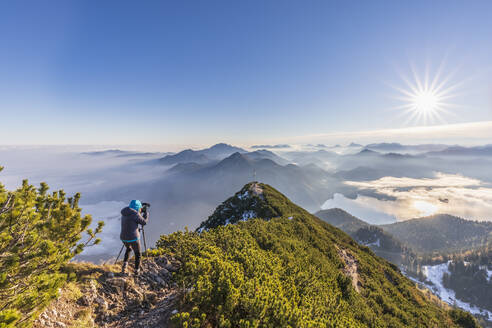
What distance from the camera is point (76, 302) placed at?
5977 millimetres

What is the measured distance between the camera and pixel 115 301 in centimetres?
668

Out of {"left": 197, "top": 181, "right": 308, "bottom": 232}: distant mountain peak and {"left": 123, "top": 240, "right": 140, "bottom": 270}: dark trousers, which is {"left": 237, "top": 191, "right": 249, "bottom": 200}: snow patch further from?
{"left": 123, "top": 240, "right": 140, "bottom": 270}: dark trousers

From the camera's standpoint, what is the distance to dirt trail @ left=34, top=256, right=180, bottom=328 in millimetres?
5469

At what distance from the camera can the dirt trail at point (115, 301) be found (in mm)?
5469

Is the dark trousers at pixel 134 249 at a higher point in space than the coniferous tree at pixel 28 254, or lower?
lower

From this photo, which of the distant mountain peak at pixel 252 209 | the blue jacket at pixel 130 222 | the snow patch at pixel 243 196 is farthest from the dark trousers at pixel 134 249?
the snow patch at pixel 243 196

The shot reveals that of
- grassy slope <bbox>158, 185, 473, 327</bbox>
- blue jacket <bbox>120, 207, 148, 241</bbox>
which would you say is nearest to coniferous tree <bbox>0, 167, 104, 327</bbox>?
blue jacket <bbox>120, 207, 148, 241</bbox>

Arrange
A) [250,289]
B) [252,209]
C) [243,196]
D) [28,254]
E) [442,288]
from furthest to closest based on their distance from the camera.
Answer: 1. [442,288]
2. [243,196]
3. [252,209]
4. [250,289]
5. [28,254]

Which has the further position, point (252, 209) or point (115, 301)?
point (252, 209)

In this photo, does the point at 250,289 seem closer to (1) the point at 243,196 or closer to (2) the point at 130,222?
(2) the point at 130,222

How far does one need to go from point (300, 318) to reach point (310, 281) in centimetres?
415

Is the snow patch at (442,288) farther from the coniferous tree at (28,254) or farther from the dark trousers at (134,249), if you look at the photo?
the coniferous tree at (28,254)

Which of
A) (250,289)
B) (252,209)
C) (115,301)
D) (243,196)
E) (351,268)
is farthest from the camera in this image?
(243,196)

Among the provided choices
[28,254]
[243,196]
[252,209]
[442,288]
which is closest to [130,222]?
[28,254]
